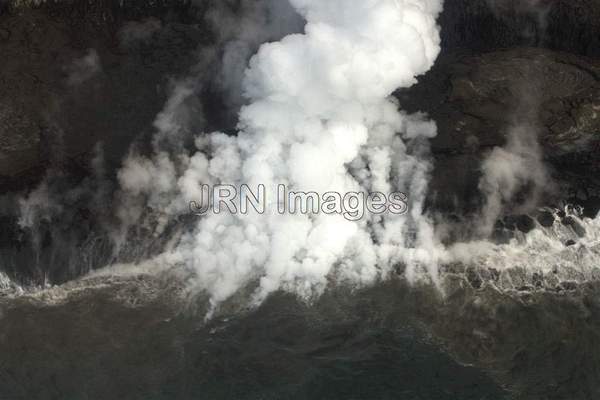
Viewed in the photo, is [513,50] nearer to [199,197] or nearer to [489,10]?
[489,10]

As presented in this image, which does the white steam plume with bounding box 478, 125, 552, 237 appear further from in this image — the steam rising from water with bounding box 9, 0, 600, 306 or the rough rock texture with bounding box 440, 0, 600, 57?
the rough rock texture with bounding box 440, 0, 600, 57

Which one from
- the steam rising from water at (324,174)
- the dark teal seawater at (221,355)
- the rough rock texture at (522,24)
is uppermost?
the rough rock texture at (522,24)

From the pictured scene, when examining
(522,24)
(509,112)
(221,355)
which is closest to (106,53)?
(221,355)

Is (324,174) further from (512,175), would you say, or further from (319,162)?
(512,175)

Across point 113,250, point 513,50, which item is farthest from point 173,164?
point 513,50

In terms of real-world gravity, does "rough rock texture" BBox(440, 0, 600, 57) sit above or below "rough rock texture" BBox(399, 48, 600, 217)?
above

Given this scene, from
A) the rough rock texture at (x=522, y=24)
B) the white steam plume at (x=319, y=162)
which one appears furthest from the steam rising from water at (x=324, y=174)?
the rough rock texture at (x=522, y=24)

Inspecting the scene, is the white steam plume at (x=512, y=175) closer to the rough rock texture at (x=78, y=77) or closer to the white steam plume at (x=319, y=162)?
the white steam plume at (x=319, y=162)

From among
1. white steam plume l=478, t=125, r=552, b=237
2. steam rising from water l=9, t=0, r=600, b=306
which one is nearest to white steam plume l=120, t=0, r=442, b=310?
steam rising from water l=9, t=0, r=600, b=306

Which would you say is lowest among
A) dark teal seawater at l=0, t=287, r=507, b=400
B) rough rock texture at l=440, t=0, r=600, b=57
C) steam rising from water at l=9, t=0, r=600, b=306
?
dark teal seawater at l=0, t=287, r=507, b=400

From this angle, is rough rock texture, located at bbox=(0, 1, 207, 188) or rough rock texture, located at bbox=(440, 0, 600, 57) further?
rough rock texture, located at bbox=(440, 0, 600, 57)

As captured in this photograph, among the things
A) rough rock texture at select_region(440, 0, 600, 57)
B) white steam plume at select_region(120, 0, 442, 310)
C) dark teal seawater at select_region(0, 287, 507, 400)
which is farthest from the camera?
rough rock texture at select_region(440, 0, 600, 57)
